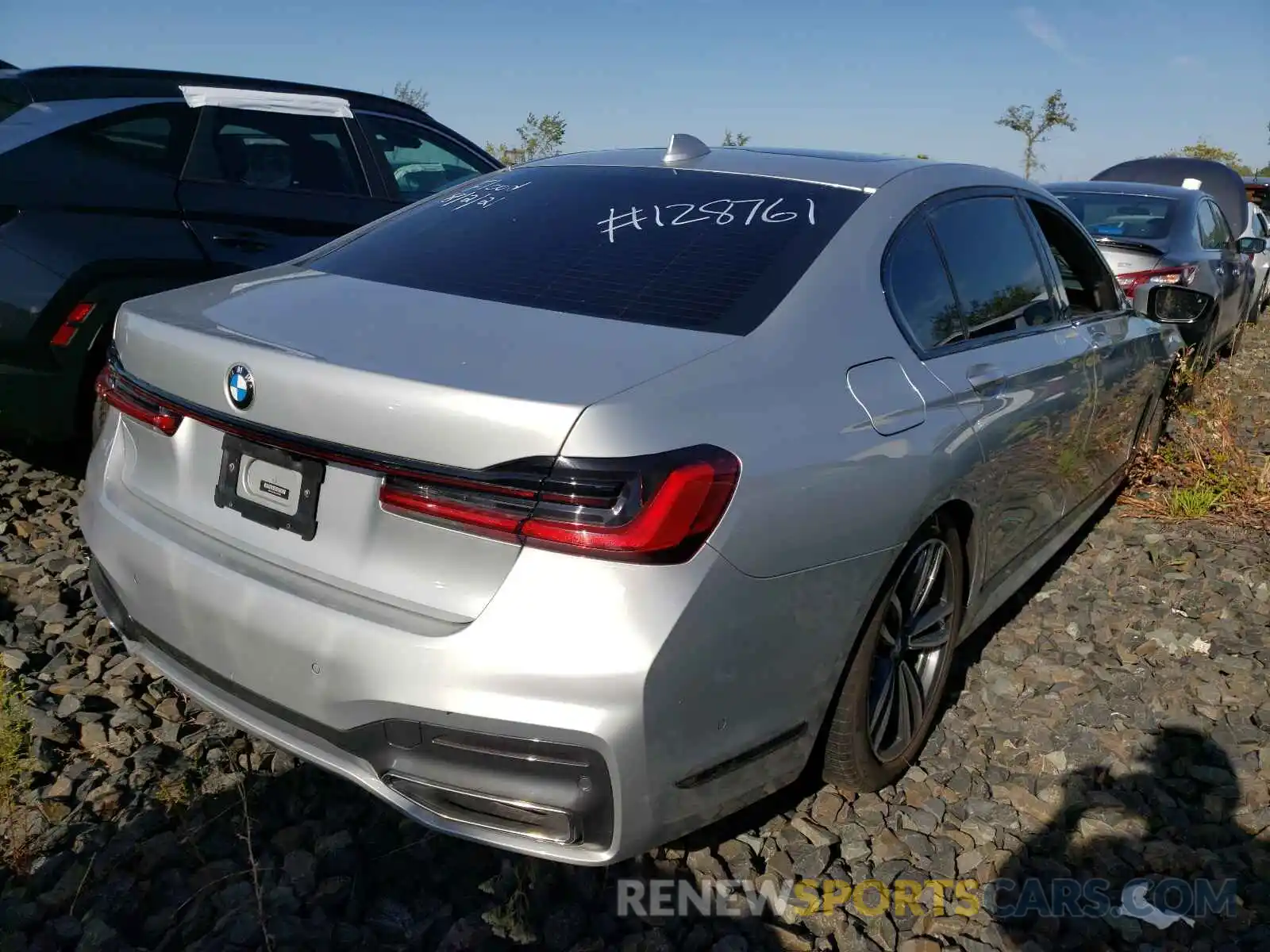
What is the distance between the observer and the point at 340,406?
1.82 metres

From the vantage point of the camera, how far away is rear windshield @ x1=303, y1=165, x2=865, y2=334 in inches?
87.2

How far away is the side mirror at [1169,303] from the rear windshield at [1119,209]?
11.3 ft

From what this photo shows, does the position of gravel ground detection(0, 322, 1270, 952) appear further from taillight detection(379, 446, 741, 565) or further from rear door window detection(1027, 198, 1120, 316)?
rear door window detection(1027, 198, 1120, 316)

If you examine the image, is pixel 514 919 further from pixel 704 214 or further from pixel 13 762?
pixel 704 214

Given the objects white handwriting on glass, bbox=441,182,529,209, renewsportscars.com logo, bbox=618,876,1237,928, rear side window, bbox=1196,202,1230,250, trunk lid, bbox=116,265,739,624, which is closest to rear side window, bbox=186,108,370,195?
white handwriting on glass, bbox=441,182,529,209

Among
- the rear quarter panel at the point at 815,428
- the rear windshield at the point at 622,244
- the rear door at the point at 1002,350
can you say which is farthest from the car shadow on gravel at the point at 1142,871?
the rear windshield at the point at 622,244

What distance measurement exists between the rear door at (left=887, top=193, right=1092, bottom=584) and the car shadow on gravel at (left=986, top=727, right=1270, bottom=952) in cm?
69

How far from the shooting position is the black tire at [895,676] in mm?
2281

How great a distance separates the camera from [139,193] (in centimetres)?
395

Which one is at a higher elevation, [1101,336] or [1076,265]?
[1076,265]

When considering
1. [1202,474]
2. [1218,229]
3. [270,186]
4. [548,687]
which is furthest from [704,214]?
[1218,229]

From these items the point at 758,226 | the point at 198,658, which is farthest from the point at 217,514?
the point at 758,226

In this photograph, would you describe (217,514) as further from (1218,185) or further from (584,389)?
(1218,185)

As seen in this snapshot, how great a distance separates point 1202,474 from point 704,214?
10.9 ft
